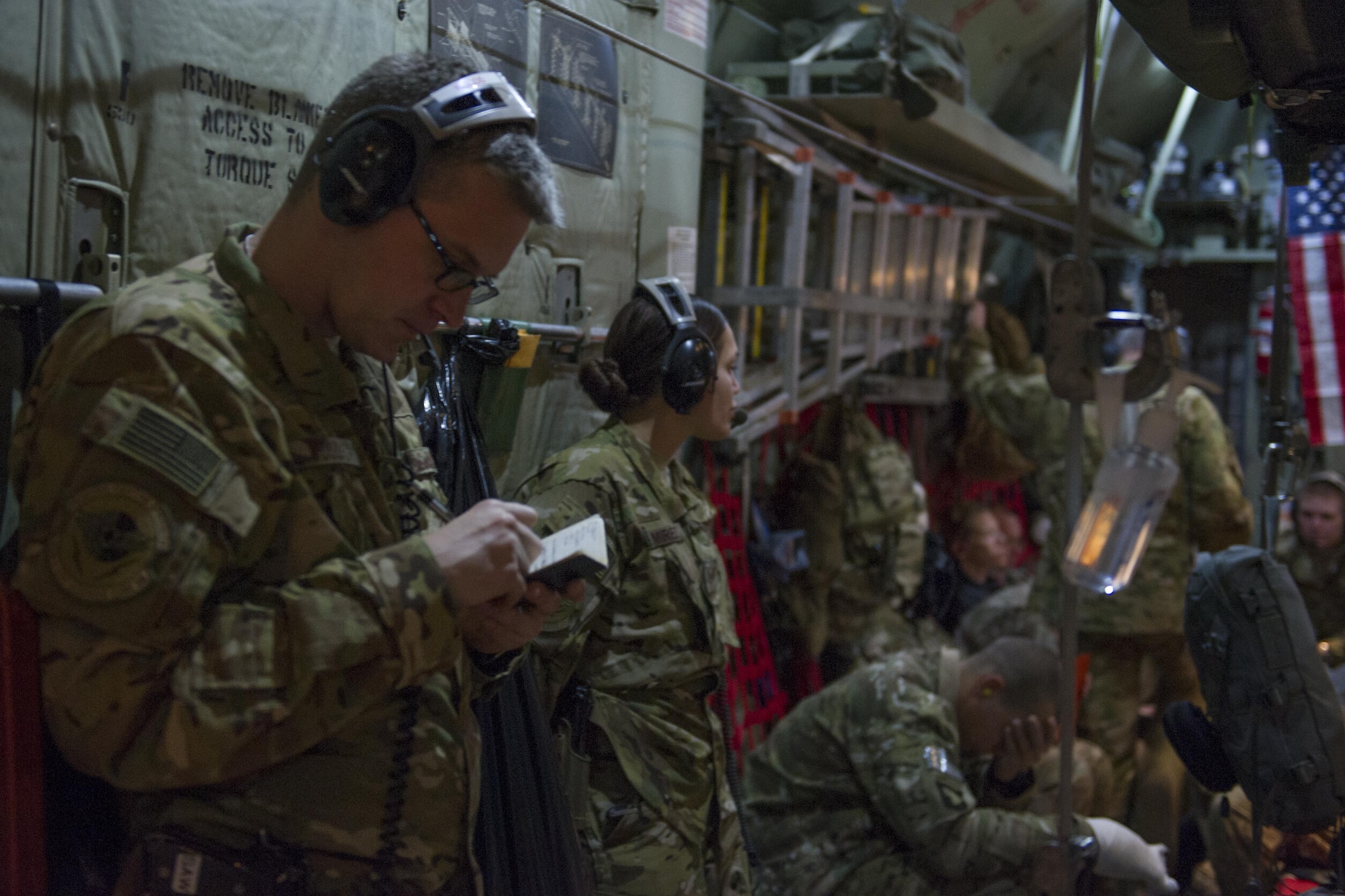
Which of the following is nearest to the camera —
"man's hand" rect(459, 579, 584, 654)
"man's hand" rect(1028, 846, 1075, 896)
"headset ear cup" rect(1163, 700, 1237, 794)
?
"man's hand" rect(459, 579, 584, 654)

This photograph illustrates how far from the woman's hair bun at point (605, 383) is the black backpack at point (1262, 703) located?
1.42 metres

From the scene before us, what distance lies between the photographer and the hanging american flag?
450 centimetres

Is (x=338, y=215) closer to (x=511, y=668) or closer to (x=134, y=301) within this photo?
(x=134, y=301)

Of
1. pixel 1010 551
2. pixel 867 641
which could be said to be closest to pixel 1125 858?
pixel 867 641

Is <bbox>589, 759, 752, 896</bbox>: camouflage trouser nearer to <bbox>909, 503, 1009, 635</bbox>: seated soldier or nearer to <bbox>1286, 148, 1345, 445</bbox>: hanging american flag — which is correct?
<bbox>1286, 148, 1345, 445</bbox>: hanging american flag

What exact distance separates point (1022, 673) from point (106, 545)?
2.60m

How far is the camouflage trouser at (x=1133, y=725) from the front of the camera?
16.1 feet

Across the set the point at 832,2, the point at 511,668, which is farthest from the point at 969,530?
the point at 511,668

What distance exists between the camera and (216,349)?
1.26 meters

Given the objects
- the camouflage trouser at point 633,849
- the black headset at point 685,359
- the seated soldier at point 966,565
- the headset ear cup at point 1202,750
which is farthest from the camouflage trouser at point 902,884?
the seated soldier at point 966,565

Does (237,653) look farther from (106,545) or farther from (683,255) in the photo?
(683,255)

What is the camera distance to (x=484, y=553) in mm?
1288

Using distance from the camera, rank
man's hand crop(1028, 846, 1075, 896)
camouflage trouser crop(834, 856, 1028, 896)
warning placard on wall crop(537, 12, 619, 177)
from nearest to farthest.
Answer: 1. warning placard on wall crop(537, 12, 619, 177)
2. man's hand crop(1028, 846, 1075, 896)
3. camouflage trouser crop(834, 856, 1028, 896)

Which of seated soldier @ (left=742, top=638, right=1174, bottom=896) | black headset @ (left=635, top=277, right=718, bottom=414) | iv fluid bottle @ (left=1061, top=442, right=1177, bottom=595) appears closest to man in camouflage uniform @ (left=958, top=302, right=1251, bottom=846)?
iv fluid bottle @ (left=1061, top=442, right=1177, bottom=595)
